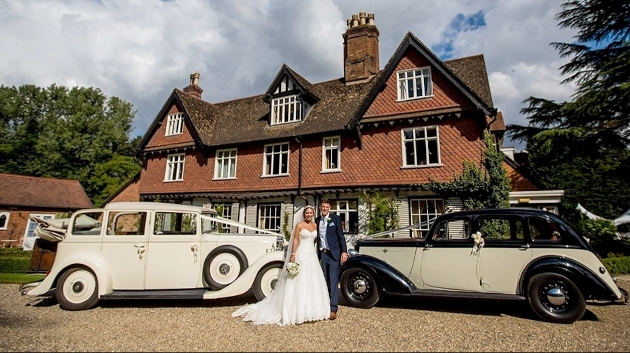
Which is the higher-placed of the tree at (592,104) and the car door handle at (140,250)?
the tree at (592,104)

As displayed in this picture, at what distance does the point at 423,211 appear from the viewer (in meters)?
13.4

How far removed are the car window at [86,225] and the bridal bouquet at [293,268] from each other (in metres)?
4.44

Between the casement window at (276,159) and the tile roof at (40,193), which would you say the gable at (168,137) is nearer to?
the casement window at (276,159)

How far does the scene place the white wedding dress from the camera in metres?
5.21

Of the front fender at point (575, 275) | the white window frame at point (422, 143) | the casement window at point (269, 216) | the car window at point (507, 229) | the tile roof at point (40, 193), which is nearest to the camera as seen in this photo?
the front fender at point (575, 275)

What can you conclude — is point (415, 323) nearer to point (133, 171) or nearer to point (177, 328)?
point (177, 328)

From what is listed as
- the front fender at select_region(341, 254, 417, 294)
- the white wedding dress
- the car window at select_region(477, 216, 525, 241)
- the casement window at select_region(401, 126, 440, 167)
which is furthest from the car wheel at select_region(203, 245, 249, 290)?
the casement window at select_region(401, 126, 440, 167)

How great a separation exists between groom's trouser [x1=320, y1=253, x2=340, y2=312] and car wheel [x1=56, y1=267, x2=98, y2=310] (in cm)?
474

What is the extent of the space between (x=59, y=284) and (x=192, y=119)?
14171 millimetres

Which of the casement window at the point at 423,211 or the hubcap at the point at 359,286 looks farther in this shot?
the casement window at the point at 423,211

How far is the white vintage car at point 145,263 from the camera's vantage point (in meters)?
6.22

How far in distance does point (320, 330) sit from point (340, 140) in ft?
36.9

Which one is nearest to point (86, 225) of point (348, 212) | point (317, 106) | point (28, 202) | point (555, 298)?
point (555, 298)

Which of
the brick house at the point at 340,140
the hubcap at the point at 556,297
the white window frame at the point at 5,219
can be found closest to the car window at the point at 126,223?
the hubcap at the point at 556,297
